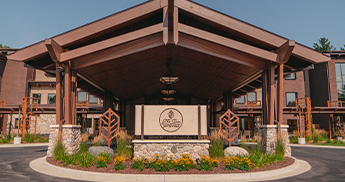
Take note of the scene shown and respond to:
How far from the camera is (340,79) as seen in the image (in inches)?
1188

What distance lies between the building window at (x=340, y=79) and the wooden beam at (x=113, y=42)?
93.7ft

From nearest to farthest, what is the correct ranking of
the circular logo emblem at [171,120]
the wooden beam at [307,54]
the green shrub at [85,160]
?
the green shrub at [85,160] < the circular logo emblem at [171,120] < the wooden beam at [307,54]

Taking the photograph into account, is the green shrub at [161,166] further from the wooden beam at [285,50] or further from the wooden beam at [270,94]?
the wooden beam at [285,50]

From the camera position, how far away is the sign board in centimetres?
1016

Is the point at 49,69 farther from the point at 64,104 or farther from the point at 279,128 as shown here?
the point at 279,128

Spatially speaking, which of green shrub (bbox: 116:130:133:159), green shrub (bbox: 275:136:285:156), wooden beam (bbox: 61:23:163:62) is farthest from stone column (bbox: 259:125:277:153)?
wooden beam (bbox: 61:23:163:62)

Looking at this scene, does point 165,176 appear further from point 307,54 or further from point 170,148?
point 307,54

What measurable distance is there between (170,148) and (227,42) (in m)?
5.10

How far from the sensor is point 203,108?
33.9 feet

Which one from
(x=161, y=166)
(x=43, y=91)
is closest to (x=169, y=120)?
(x=161, y=166)

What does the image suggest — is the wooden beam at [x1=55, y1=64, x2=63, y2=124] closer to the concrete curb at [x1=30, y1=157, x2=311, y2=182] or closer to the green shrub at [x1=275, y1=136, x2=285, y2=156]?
the concrete curb at [x1=30, y1=157, x2=311, y2=182]

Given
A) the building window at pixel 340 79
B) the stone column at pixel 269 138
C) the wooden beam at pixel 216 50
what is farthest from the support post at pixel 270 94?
the building window at pixel 340 79

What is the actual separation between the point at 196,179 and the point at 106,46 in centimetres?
666

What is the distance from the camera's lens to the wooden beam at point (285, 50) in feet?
33.9
